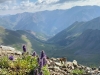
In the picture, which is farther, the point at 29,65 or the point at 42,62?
the point at 29,65

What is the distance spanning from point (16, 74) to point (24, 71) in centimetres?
64

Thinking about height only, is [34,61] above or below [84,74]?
above

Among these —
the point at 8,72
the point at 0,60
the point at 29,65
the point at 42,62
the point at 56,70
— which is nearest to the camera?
the point at 42,62

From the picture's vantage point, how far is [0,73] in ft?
34.6

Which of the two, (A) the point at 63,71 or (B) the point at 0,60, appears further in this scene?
(A) the point at 63,71

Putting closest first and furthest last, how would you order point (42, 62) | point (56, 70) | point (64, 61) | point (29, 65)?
1. point (42, 62)
2. point (29, 65)
3. point (56, 70)
4. point (64, 61)

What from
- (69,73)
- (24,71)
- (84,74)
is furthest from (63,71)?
(24,71)

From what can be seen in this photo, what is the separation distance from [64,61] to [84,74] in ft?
14.6

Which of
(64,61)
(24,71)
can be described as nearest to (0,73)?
(24,71)

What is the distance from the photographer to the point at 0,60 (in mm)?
12562

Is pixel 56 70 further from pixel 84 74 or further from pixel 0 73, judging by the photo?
pixel 0 73

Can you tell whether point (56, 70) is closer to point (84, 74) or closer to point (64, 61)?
point (84, 74)

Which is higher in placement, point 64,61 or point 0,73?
point 64,61

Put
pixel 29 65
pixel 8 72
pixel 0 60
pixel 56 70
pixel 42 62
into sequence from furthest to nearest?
pixel 56 70
pixel 0 60
pixel 29 65
pixel 8 72
pixel 42 62
